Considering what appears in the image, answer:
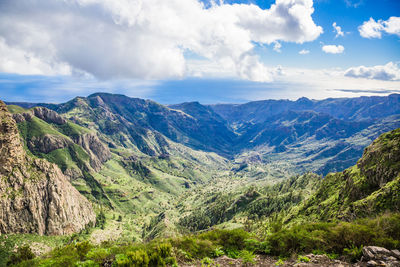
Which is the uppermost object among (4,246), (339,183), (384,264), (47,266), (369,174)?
(384,264)

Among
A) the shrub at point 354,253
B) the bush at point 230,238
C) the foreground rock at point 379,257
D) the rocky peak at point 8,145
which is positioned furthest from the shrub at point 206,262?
the rocky peak at point 8,145

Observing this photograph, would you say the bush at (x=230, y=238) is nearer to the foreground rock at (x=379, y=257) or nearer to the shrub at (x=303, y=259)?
the shrub at (x=303, y=259)

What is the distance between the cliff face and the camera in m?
157

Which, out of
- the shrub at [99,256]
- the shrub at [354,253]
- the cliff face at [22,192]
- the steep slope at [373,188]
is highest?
the shrub at [354,253]

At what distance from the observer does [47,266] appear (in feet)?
71.3

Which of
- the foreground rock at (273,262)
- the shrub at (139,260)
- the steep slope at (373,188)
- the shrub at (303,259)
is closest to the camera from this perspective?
the shrub at (139,260)

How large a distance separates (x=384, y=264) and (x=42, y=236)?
23132 centimetres

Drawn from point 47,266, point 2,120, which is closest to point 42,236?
point 2,120

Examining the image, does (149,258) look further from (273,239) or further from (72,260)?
(273,239)

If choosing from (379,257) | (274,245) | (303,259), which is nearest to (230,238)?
(274,245)

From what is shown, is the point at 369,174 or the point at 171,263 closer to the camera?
the point at 171,263

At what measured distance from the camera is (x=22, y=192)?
168 m

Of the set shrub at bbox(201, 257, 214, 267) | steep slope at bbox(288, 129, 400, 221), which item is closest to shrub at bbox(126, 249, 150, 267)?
shrub at bbox(201, 257, 214, 267)

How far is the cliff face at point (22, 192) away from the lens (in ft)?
515
